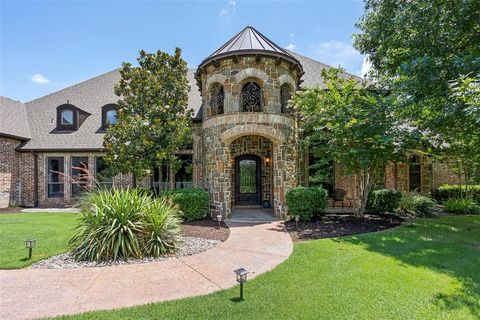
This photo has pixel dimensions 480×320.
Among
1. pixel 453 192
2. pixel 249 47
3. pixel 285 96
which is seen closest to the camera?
pixel 249 47

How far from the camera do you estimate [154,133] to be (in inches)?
407

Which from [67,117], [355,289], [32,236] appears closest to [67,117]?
[67,117]

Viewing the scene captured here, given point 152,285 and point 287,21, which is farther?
point 287,21

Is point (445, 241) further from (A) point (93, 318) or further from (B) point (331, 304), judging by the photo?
(A) point (93, 318)

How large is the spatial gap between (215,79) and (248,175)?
17.3 ft

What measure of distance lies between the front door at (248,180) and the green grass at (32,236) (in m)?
7.42

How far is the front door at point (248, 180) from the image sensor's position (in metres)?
13.3

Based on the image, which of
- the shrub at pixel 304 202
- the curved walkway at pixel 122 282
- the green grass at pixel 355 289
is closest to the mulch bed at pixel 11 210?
the curved walkway at pixel 122 282

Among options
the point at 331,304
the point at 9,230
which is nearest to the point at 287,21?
the point at 331,304

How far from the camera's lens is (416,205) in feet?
35.7

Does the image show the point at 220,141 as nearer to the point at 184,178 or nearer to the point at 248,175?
the point at 248,175

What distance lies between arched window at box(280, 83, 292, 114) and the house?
4 centimetres

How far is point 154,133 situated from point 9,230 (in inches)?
220

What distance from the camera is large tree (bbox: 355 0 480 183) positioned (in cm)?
653
